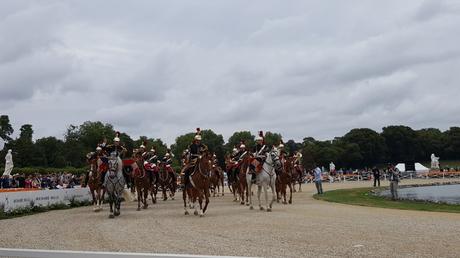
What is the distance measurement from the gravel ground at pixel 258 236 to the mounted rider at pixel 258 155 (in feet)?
15.7

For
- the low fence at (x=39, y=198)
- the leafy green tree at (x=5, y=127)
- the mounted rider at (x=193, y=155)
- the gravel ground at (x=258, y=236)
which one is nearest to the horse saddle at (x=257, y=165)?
the mounted rider at (x=193, y=155)

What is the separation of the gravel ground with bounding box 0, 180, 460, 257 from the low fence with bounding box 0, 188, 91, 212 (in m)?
5.54

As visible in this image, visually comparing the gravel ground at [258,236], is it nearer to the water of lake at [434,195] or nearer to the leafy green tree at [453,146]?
the water of lake at [434,195]

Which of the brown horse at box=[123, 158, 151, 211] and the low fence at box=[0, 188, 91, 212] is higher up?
the brown horse at box=[123, 158, 151, 211]

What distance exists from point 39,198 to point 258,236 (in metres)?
18.3

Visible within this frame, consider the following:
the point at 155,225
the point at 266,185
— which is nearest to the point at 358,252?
the point at 155,225

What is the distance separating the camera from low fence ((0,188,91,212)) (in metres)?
25.1

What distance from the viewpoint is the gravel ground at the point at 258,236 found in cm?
1135

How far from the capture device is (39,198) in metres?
28.4

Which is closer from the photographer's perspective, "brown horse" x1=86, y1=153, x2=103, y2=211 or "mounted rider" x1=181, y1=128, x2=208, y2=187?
"mounted rider" x1=181, y1=128, x2=208, y2=187

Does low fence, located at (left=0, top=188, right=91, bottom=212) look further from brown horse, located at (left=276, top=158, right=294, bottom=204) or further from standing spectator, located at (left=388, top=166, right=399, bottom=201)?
standing spectator, located at (left=388, top=166, right=399, bottom=201)

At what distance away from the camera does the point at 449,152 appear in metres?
143

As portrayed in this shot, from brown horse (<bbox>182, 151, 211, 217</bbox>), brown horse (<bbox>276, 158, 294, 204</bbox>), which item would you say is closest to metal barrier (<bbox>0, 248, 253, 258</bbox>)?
brown horse (<bbox>182, 151, 211, 217</bbox>)

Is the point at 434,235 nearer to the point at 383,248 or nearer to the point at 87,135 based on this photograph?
the point at 383,248
